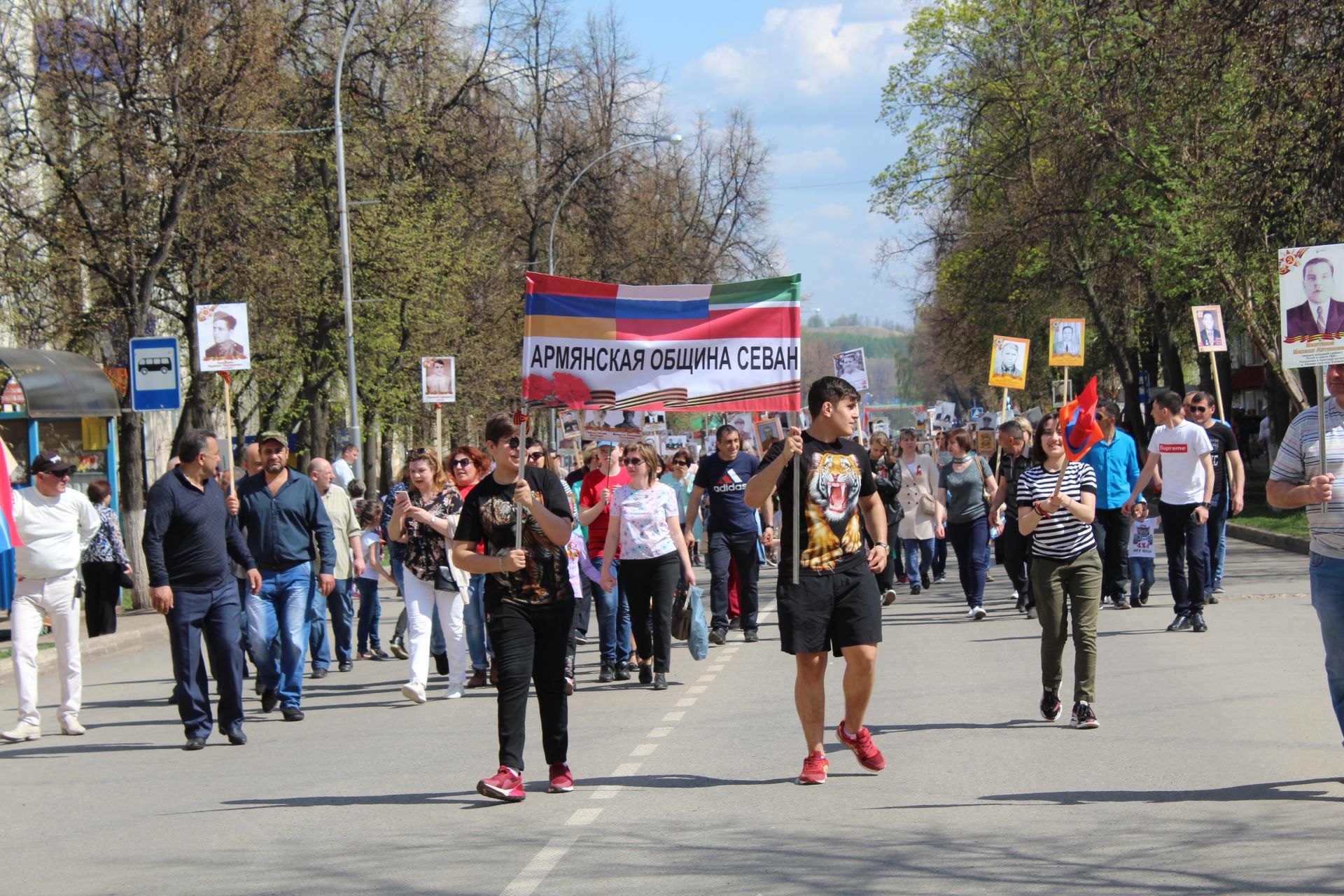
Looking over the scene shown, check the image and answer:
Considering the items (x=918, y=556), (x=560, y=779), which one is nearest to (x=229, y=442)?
(x=560, y=779)

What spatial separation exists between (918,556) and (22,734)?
11.7 metres

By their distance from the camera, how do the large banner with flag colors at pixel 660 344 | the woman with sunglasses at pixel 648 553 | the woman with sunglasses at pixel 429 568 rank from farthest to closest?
the woman with sunglasses at pixel 648 553, the woman with sunglasses at pixel 429 568, the large banner with flag colors at pixel 660 344

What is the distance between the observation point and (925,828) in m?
6.76

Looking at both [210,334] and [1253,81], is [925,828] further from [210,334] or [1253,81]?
[1253,81]

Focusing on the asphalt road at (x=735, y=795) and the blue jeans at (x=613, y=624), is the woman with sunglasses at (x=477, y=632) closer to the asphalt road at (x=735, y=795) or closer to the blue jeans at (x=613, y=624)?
the asphalt road at (x=735, y=795)

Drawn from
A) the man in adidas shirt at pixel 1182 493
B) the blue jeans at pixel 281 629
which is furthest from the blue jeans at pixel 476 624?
the man in adidas shirt at pixel 1182 493

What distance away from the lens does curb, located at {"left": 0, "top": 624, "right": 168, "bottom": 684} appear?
1463cm

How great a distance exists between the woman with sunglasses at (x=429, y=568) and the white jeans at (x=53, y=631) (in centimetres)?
220

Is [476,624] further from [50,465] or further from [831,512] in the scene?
[831,512]

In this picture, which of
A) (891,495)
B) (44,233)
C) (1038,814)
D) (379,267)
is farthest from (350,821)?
(379,267)

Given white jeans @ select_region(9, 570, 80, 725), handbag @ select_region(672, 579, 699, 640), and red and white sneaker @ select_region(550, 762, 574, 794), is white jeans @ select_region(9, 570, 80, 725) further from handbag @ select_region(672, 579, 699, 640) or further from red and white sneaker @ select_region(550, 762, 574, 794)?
red and white sneaker @ select_region(550, 762, 574, 794)

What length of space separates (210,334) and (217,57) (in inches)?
222

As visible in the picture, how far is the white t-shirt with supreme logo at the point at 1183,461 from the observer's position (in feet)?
45.1

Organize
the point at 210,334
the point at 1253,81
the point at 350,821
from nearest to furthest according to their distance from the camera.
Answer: the point at 350,821
the point at 210,334
the point at 1253,81
